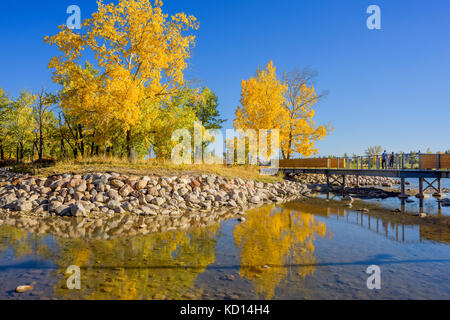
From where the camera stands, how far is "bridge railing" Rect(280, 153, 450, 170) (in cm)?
1875

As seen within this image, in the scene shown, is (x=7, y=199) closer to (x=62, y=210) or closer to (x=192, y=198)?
(x=62, y=210)

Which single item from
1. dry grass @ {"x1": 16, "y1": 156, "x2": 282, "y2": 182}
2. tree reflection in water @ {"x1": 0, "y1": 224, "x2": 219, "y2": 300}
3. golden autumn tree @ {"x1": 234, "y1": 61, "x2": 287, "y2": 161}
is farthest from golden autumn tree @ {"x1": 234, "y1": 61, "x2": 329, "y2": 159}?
tree reflection in water @ {"x1": 0, "y1": 224, "x2": 219, "y2": 300}

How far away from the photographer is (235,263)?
6.73 meters

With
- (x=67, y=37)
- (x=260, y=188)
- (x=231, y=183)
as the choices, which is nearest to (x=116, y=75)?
(x=67, y=37)

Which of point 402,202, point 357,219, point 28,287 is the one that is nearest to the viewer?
point 28,287

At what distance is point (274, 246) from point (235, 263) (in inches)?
71.5

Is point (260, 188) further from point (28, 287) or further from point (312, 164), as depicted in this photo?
point (28, 287)

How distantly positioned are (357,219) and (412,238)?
3.33 m

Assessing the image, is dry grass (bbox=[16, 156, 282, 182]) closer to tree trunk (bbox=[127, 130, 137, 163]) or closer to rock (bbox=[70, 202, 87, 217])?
tree trunk (bbox=[127, 130, 137, 163])

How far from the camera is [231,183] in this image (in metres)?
17.8

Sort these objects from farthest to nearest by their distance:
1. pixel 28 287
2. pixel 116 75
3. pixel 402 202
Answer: pixel 402 202, pixel 116 75, pixel 28 287

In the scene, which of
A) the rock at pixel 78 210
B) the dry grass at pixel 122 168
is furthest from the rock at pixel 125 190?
the rock at pixel 78 210

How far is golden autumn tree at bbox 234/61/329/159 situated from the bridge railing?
3.34 feet

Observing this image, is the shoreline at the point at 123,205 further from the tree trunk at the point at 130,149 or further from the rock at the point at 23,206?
the tree trunk at the point at 130,149
